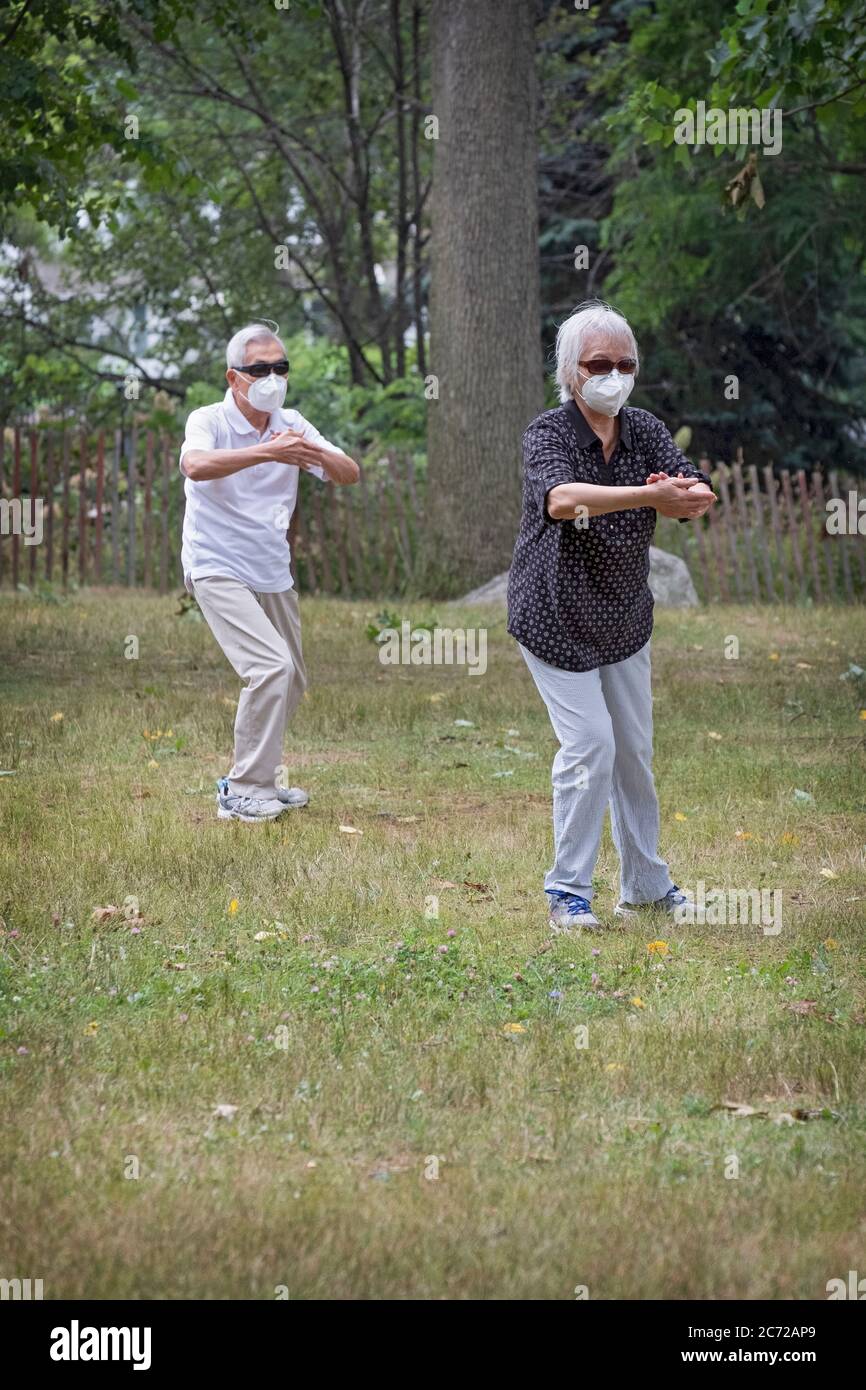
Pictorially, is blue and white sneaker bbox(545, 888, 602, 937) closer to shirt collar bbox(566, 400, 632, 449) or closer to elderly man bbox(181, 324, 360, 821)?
shirt collar bbox(566, 400, 632, 449)

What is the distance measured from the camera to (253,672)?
749cm

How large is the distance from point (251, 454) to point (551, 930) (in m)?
2.45

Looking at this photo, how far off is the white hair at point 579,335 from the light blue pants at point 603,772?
0.94 m

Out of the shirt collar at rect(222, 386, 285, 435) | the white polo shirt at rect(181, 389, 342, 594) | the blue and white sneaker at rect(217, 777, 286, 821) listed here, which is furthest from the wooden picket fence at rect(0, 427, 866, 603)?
the blue and white sneaker at rect(217, 777, 286, 821)

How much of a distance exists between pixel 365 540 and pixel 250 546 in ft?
A: 32.6

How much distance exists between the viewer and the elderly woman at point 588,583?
5.49m

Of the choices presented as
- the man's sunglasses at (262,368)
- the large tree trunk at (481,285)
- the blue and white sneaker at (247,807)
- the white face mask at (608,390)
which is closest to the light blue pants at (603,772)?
the white face mask at (608,390)

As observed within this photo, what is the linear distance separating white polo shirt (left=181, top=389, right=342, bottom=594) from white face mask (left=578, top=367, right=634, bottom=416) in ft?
7.09

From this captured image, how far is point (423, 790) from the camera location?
8.29 meters

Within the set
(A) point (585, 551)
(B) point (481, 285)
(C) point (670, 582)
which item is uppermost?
(B) point (481, 285)

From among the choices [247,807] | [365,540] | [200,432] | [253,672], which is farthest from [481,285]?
[247,807]

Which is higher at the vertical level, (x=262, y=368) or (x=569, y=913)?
(x=262, y=368)

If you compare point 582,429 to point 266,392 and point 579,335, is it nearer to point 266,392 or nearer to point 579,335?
point 579,335
